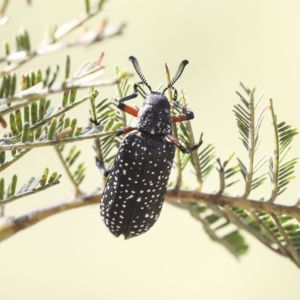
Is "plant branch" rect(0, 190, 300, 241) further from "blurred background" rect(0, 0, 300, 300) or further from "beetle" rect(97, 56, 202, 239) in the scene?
"blurred background" rect(0, 0, 300, 300)

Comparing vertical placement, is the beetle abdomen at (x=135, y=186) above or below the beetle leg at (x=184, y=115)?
below

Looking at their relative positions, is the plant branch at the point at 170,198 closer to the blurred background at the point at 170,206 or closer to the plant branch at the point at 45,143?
the plant branch at the point at 45,143

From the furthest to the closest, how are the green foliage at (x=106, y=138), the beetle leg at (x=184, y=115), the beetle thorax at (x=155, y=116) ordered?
the beetle thorax at (x=155, y=116), the beetle leg at (x=184, y=115), the green foliage at (x=106, y=138)

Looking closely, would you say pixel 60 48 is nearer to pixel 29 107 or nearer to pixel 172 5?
pixel 29 107

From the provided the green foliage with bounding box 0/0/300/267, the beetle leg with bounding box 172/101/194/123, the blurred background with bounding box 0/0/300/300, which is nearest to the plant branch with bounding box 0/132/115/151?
the green foliage with bounding box 0/0/300/267

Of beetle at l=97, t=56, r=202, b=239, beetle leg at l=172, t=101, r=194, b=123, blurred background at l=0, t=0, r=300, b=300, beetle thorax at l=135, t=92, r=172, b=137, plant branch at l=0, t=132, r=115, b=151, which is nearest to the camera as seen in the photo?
plant branch at l=0, t=132, r=115, b=151

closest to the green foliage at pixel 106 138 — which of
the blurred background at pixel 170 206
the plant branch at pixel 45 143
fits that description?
the plant branch at pixel 45 143

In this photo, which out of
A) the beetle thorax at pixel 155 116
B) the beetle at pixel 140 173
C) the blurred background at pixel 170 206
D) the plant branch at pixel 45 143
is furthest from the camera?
the blurred background at pixel 170 206
